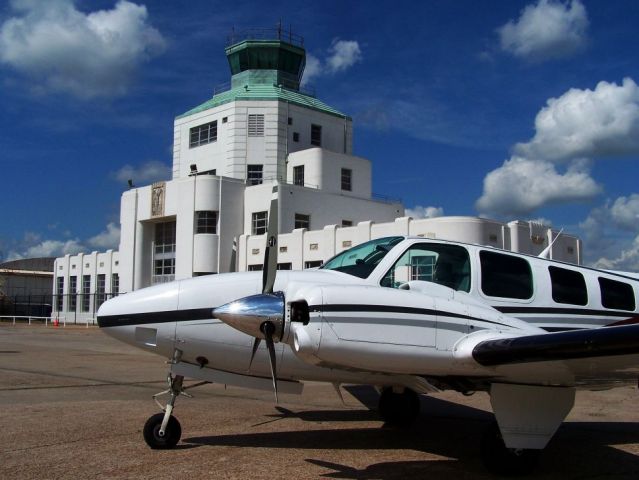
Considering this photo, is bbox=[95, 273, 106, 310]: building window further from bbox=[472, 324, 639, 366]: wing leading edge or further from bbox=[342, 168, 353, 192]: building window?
bbox=[472, 324, 639, 366]: wing leading edge

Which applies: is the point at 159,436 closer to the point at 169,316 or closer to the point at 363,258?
the point at 169,316

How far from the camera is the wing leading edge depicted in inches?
228

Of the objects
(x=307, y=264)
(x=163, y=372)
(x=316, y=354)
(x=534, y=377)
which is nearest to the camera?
(x=316, y=354)

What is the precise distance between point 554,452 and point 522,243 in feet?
103

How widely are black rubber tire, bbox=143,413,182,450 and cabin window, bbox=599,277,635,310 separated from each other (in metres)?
6.50

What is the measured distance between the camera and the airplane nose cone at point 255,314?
22.7 feet

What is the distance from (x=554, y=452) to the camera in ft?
30.1

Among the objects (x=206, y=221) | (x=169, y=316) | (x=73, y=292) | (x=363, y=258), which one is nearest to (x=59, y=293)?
(x=73, y=292)

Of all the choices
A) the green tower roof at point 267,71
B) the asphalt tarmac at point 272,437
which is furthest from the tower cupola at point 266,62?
the asphalt tarmac at point 272,437

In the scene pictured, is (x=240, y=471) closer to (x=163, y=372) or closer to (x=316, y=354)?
(x=316, y=354)

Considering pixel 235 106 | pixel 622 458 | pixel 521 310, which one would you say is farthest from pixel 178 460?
pixel 235 106

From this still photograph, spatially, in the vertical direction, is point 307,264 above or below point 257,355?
above

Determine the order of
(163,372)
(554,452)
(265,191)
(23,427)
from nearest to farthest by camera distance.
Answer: (554,452), (23,427), (163,372), (265,191)

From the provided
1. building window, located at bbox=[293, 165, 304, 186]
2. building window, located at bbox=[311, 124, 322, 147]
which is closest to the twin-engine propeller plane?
building window, located at bbox=[293, 165, 304, 186]
